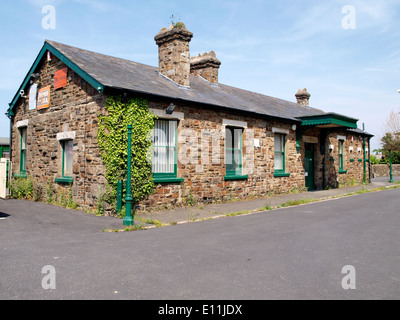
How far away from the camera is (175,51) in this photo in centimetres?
1299

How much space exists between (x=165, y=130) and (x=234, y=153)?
338cm

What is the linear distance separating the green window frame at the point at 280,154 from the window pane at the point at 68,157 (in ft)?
28.1

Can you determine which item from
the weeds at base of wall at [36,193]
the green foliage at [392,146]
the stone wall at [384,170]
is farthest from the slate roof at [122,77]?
the green foliage at [392,146]

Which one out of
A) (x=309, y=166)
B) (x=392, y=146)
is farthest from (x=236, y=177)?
(x=392, y=146)

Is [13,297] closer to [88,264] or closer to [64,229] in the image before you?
[88,264]

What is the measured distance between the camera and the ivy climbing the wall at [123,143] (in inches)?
384

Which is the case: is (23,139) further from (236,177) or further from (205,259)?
(205,259)

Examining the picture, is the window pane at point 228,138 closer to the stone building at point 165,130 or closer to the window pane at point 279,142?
the stone building at point 165,130

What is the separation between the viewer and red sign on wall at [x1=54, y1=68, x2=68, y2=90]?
39.0 feet

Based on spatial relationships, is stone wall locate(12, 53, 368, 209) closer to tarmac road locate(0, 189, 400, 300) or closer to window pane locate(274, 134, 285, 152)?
window pane locate(274, 134, 285, 152)

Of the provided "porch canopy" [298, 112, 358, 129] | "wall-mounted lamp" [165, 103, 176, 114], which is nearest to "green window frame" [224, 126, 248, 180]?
"wall-mounted lamp" [165, 103, 176, 114]

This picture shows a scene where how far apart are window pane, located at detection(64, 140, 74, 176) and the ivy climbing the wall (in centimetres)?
244

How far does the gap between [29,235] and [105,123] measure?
3.86 meters
